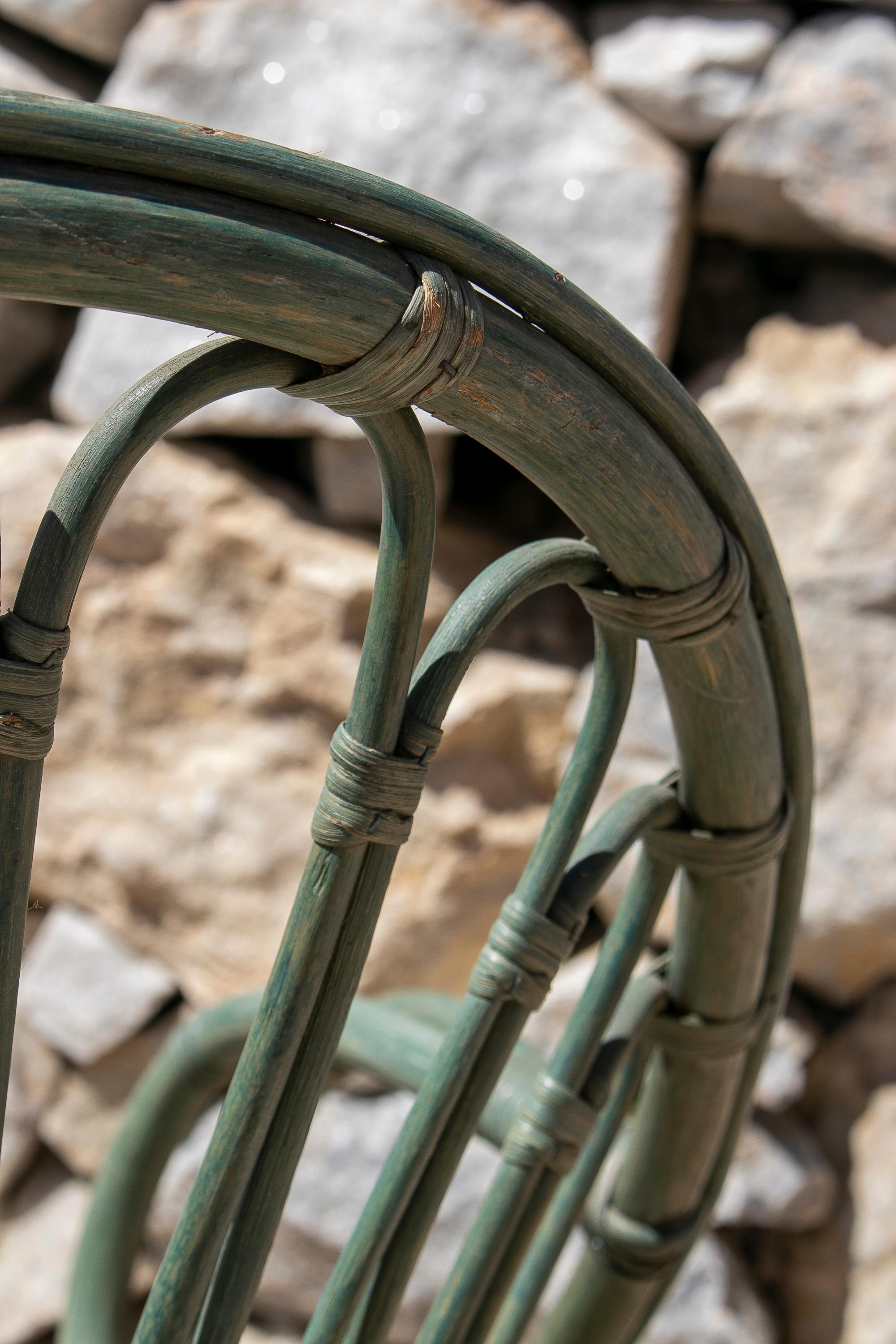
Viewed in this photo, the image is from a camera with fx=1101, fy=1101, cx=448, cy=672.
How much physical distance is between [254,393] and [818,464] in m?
0.53

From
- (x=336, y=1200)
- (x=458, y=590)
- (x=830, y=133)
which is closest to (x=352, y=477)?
(x=458, y=590)

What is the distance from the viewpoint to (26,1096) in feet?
3.84

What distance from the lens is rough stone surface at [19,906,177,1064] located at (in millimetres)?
1110

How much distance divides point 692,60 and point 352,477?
1.60 ft

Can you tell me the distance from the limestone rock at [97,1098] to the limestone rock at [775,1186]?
56 centimetres

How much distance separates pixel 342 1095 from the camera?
3.48 feet

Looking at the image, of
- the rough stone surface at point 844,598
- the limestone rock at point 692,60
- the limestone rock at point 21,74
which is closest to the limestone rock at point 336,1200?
the rough stone surface at point 844,598

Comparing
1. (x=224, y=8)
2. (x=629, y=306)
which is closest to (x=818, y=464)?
(x=629, y=306)

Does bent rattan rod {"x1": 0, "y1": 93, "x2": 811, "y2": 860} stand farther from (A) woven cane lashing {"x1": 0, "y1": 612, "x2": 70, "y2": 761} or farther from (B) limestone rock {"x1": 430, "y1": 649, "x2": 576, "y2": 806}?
(B) limestone rock {"x1": 430, "y1": 649, "x2": 576, "y2": 806}

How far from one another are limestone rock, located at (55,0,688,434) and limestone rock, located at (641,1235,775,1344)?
84 cm

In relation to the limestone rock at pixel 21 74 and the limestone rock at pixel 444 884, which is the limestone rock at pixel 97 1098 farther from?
the limestone rock at pixel 21 74

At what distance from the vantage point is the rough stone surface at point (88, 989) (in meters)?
1.11

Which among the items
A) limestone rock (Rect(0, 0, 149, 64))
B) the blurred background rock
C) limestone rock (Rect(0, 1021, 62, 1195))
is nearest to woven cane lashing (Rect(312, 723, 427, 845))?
the blurred background rock

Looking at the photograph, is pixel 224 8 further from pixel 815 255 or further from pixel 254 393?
pixel 815 255
